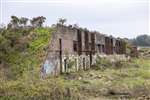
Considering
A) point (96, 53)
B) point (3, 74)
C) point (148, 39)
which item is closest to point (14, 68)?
point (3, 74)

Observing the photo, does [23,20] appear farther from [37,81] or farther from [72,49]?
[37,81]

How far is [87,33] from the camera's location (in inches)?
1142

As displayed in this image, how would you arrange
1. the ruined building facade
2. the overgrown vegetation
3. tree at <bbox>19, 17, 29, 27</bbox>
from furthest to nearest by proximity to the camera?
1. tree at <bbox>19, 17, 29, 27</bbox>
2. the ruined building facade
3. the overgrown vegetation

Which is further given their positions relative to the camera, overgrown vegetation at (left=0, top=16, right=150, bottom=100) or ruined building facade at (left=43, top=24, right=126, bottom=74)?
ruined building facade at (left=43, top=24, right=126, bottom=74)

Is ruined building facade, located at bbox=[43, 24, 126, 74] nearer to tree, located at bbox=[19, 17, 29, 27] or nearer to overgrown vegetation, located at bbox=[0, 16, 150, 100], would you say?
overgrown vegetation, located at bbox=[0, 16, 150, 100]

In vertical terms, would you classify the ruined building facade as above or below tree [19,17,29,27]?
below

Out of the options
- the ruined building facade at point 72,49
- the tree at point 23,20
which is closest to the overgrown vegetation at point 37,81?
the ruined building facade at point 72,49

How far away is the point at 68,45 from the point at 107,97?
30.7 ft

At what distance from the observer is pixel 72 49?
80.5 ft

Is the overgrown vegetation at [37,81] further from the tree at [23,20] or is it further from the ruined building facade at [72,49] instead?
the tree at [23,20]

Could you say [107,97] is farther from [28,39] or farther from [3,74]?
[28,39]

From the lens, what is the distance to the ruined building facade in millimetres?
20828

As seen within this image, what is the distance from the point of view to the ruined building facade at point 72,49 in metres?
20.8

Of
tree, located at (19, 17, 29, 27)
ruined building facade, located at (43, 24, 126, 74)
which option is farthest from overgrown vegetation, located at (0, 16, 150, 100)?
tree, located at (19, 17, 29, 27)
